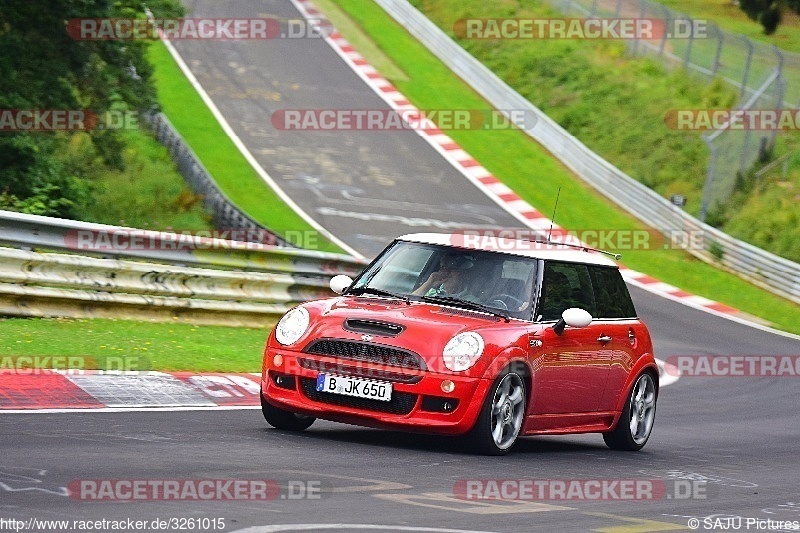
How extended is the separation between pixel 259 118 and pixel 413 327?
27949 millimetres

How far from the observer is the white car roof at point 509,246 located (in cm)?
1045

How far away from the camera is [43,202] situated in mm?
20188

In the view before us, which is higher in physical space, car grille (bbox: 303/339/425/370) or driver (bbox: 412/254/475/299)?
driver (bbox: 412/254/475/299)

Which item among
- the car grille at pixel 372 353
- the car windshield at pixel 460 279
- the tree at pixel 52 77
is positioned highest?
the tree at pixel 52 77

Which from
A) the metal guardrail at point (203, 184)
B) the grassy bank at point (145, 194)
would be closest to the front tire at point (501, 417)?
the metal guardrail at point (203, 184)

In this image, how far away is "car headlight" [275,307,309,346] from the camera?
9.60 metres

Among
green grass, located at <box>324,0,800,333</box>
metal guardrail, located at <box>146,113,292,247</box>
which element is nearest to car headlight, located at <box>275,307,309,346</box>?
metal guardrail, located at <box>146,113,292,247</box>

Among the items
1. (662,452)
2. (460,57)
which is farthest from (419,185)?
(662,452)

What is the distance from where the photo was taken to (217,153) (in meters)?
33.4

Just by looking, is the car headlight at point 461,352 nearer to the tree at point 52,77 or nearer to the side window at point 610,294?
the side window at point 610,294

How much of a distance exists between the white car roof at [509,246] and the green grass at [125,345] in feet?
8.62

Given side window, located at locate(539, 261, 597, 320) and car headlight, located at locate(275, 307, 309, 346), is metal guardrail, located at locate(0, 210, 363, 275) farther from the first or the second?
side window, located at locate(539, 261, 597, 320)

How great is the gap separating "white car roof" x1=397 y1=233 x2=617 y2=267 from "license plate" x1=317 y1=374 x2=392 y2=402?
1.56m

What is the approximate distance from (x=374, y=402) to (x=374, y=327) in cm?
48
